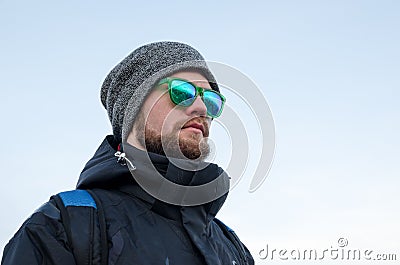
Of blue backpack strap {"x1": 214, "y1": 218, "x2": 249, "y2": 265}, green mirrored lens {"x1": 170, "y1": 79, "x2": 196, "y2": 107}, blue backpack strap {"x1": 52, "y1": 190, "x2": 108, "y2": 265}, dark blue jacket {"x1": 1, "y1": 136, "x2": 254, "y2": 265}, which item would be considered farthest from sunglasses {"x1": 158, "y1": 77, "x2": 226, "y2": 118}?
blue backpack strap {"x1": 52, "y1": 190, "x2": 108, "y2": 265}

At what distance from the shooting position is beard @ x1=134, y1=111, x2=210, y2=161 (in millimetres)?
3537

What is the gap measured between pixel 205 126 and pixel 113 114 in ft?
2.57

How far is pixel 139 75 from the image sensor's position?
3982mm

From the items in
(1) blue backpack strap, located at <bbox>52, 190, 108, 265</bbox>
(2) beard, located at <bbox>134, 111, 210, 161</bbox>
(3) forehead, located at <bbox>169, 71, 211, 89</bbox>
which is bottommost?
(1) blue backpack strap, located at <bbox>52, 190, 108, 265</bbox>

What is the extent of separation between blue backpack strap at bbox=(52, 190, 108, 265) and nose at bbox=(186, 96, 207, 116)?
1.02 metres

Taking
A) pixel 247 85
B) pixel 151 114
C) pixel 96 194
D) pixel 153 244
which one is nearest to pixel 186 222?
pixel 153 244

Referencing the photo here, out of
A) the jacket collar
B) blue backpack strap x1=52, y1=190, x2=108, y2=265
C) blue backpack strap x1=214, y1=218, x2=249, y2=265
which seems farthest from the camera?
blue backpack strap x1=214, y1=218, x2=249, y2=265

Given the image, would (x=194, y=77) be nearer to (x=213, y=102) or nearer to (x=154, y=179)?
(x=213, y=102)

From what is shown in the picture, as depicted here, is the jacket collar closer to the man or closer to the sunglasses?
the man

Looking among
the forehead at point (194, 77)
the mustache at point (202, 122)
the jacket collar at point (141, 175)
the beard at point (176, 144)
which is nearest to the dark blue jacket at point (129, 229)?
the jacket collar at point (141, 175)

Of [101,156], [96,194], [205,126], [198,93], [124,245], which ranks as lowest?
[124,245]

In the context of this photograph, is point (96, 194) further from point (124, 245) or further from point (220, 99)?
point (220, 99)

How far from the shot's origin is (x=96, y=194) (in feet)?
10.4

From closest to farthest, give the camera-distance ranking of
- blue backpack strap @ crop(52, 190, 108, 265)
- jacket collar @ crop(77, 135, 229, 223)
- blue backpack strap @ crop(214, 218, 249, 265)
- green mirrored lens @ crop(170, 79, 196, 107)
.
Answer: blue backpack strap @ crop(52, 190, 108, 265) → jacket collar @ crop(77, 135, 229, 223) → green mirrored lens @ crop(170, 79, 196, 107) → blue backpack strap @ crop(214, 218, 249, 265)
